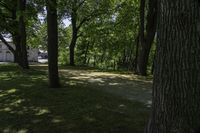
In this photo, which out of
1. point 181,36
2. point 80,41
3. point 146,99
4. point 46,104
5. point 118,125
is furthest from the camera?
point 80,41

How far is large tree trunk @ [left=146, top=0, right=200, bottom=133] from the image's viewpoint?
4.64 metres

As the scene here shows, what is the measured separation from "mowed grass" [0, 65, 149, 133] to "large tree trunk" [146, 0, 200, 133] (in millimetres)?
1757

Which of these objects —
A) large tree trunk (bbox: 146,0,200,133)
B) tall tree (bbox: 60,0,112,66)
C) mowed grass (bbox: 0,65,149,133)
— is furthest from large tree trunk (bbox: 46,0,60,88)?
tall tree (bbox: 60,0,112,66)

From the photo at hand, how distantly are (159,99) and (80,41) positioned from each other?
43838 millimetres

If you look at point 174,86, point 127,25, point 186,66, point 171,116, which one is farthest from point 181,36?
point 127,25

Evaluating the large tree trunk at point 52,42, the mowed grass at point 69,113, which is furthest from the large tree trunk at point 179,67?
the large tree trunk at point 52,42

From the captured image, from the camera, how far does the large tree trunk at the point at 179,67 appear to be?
4.64 metres

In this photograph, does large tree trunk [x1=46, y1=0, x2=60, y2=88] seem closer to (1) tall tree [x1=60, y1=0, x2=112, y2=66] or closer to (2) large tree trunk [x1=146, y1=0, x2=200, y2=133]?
(2) large tree trunk [x1=146, y1=0, x2=200, y2=133]

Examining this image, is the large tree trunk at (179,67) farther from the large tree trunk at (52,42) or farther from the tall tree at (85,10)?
the tall tree at (85,10)

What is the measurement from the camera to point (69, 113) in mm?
8031

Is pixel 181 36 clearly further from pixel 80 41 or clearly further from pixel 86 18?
pixel 80 41

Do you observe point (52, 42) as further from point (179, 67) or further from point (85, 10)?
point (85, 10)

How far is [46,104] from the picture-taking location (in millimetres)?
9195

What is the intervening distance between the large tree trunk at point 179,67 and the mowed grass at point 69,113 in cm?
176
